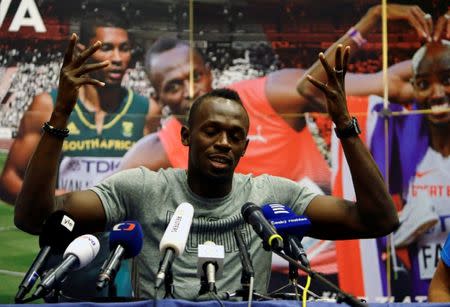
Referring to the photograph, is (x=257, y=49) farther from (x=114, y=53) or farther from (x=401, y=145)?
(x=401, y=145)

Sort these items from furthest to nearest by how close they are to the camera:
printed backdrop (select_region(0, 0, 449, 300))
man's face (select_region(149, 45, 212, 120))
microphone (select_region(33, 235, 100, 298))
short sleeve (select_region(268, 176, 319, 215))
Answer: man's face (select_region(149, 45, 212, 120)) < printed backdrop (select_region(0, 0, 449, 300)) < short sleeve (select_region(268, 176, 319, 215)) < microphone (select_region(33, 235, 100, 298))

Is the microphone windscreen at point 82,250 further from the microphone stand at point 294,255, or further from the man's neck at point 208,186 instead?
the man's neck at point 208,186

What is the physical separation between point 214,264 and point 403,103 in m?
2.80

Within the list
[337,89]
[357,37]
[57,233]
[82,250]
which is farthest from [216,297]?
[357,37]

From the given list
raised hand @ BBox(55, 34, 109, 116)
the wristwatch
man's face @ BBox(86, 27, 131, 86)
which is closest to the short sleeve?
the wristwatch

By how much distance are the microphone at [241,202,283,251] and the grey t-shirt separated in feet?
1.78

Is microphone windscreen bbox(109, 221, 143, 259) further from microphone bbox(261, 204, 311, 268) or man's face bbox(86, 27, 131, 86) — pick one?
man's face bbox(86, 27, 131, 86)

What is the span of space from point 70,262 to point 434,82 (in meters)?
3.11

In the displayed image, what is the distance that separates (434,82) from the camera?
387cm

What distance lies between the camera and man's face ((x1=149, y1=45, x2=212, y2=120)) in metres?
3.82

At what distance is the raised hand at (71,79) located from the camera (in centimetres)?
172

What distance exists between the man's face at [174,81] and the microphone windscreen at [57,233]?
2387 mm

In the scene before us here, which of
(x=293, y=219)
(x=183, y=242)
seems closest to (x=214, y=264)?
(x=183, y=242)

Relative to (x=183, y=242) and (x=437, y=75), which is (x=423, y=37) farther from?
(x=183, y=242)
